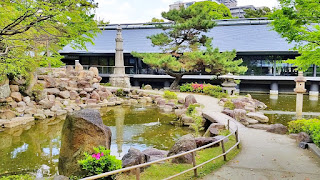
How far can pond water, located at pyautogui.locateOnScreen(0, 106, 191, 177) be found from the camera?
801cm

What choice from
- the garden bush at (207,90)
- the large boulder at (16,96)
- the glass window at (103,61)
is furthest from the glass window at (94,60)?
the large boulder at (16,96)

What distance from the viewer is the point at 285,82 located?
2695cm

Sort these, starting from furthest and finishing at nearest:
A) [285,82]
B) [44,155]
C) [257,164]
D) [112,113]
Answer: [285,82] → [112,113] → [44,155] → [257,164]

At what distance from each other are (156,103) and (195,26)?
735 cm

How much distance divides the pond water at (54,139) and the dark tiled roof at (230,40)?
16086 mm

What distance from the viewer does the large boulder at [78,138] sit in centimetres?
562

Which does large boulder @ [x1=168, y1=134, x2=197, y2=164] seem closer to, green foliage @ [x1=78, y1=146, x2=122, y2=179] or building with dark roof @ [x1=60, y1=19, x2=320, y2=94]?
green foliage @ [x1=78, y1=146, x2=122, y2=179]

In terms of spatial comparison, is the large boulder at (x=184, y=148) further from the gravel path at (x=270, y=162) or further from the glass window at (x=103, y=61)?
the glass window at (x=103, y=61)

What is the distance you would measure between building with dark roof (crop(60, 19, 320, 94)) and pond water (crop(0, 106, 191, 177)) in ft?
38.0

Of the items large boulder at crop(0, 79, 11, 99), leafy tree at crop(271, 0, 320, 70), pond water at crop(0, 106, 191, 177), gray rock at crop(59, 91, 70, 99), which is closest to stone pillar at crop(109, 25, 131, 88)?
gray rock at crop(59, 91, 70, 99)

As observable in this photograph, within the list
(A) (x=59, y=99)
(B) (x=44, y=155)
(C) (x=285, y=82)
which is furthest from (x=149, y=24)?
(B) (x=44, y=155)

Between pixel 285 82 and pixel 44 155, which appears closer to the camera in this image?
pixel 44 155

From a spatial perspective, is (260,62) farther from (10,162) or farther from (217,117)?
(10,162)

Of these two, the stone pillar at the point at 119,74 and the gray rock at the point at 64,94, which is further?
the stone pillar at the point at 119,74
